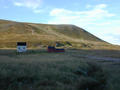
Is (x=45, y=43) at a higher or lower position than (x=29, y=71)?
lower

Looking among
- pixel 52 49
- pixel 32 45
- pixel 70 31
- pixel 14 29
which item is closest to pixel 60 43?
pixel 32 45

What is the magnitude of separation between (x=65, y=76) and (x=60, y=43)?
227 feet

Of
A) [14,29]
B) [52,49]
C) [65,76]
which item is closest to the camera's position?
[65,76]

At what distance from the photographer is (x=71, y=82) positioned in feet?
30.4

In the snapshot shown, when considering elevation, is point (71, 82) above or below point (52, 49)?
above

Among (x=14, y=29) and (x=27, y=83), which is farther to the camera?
(x=14, y=29)

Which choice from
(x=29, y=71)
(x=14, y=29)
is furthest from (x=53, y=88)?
(x=14, y=29)

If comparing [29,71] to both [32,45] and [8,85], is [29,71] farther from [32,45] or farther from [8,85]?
[32,45]

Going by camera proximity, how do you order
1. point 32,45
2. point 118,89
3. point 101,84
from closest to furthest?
point 118,89 < point 101,84 < point 32,45

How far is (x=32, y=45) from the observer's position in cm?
7225

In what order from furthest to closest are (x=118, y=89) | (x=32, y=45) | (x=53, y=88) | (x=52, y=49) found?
1. (x=32, y=45)
2. (x=52, y=49)
3. (x=118, y=89)
4. (x=53, y=88)

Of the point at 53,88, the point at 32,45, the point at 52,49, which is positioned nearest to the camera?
the point at 53,88

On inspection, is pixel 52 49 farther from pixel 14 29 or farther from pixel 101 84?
pixel 14 29

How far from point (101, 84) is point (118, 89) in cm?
105
